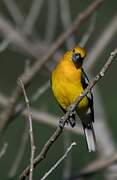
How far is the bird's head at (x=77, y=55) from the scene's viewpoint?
222 inches

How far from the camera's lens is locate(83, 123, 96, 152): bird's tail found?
5.87 metres

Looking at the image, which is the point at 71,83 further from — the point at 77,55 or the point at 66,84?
the point at 77,55

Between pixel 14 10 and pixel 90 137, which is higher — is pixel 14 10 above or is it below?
above

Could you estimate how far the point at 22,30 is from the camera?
6941 millimetres

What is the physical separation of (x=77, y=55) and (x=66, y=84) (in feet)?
0.91

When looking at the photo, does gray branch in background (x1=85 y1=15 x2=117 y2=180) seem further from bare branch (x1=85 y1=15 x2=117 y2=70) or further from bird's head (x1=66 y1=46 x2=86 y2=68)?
bird's head (x1=66 y1=46 x2=86 y2=68)

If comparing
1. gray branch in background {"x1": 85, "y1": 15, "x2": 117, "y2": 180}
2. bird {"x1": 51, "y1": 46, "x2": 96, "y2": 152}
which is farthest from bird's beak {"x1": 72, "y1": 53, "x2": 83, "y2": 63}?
gray branch in background {"x1": 85, "y1": 15, "x2": 117, "y2": 180}

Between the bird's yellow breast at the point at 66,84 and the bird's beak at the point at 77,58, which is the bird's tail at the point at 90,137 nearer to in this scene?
the bird's yellow breast at the point at 66,84

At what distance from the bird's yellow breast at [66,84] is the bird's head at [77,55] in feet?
0.17

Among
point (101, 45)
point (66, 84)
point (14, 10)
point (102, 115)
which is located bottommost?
point (66, 84)

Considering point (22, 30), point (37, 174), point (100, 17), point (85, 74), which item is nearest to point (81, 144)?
point (37, 174)

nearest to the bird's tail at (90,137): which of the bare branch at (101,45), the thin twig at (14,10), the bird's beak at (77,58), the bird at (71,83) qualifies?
the bird at (71,83)

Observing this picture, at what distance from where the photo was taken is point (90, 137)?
6.08 metres

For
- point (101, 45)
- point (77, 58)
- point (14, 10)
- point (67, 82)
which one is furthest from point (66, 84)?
point (14, 10)
